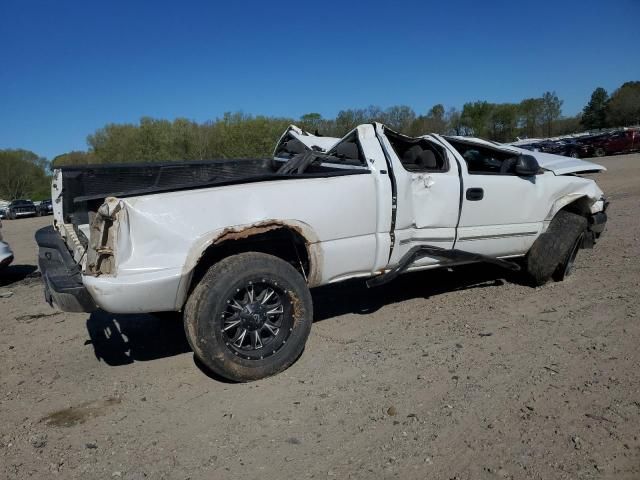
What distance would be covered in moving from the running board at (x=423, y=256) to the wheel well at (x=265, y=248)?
0.65m

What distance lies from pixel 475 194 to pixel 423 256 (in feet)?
2.65

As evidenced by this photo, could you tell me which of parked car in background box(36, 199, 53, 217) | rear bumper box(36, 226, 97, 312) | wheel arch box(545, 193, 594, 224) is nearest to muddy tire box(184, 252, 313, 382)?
rear bumper box(36, 226, 97, 312)

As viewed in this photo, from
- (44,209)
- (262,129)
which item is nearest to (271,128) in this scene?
(262,129)

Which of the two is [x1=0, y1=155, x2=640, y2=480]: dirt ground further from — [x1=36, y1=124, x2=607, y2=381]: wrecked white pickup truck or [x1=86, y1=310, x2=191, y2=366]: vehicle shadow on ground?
[x1=36, y1=124, x2=607, y2=381]: wrecked white pickup truck

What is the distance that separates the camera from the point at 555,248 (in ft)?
17.8

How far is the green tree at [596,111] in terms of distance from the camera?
3295 inches

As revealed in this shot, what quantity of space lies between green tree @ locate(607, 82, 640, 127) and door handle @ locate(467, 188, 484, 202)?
273 ft

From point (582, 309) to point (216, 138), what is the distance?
145ft

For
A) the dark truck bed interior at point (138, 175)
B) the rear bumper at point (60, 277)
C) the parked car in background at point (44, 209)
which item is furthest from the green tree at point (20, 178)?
the rear bumper at point (60, 277)

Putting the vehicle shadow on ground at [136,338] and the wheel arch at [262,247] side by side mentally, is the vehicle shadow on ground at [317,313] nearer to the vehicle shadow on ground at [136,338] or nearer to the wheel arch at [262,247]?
the vehicle shadow on ground at [136,338]

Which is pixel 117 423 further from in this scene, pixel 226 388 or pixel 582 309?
pixel 582 309

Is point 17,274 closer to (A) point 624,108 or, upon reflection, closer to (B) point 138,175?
(B) point 138,175

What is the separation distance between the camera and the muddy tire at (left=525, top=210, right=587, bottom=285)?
17.8 feet

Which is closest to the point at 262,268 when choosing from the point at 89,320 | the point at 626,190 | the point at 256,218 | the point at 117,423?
the point at 256,218
